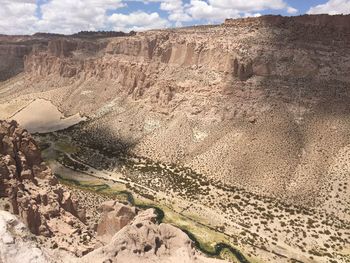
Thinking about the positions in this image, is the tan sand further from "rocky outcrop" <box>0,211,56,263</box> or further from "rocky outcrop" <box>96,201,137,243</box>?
"rocky outcrop" <box>0,211,56,263</box>

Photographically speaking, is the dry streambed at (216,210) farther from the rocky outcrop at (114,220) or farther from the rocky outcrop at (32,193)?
the rocky outcrop at (32,193)

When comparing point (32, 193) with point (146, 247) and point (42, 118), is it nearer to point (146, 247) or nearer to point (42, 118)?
point (146, 247)

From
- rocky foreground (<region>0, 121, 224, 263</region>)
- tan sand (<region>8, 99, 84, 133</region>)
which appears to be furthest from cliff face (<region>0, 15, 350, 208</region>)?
rocky foreground (<region>0, 121, 224, 263</region>)

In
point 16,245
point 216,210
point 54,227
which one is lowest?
point 216,210

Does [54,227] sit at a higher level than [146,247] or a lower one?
lower

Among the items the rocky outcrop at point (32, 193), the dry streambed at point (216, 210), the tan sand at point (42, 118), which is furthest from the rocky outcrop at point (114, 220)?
the tan sand at point (42, 118)

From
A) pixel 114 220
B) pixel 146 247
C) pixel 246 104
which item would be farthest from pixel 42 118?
pixel 146 247

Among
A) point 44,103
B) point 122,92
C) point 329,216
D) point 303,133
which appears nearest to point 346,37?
point 303,133

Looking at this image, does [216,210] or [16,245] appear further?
[216,210]
